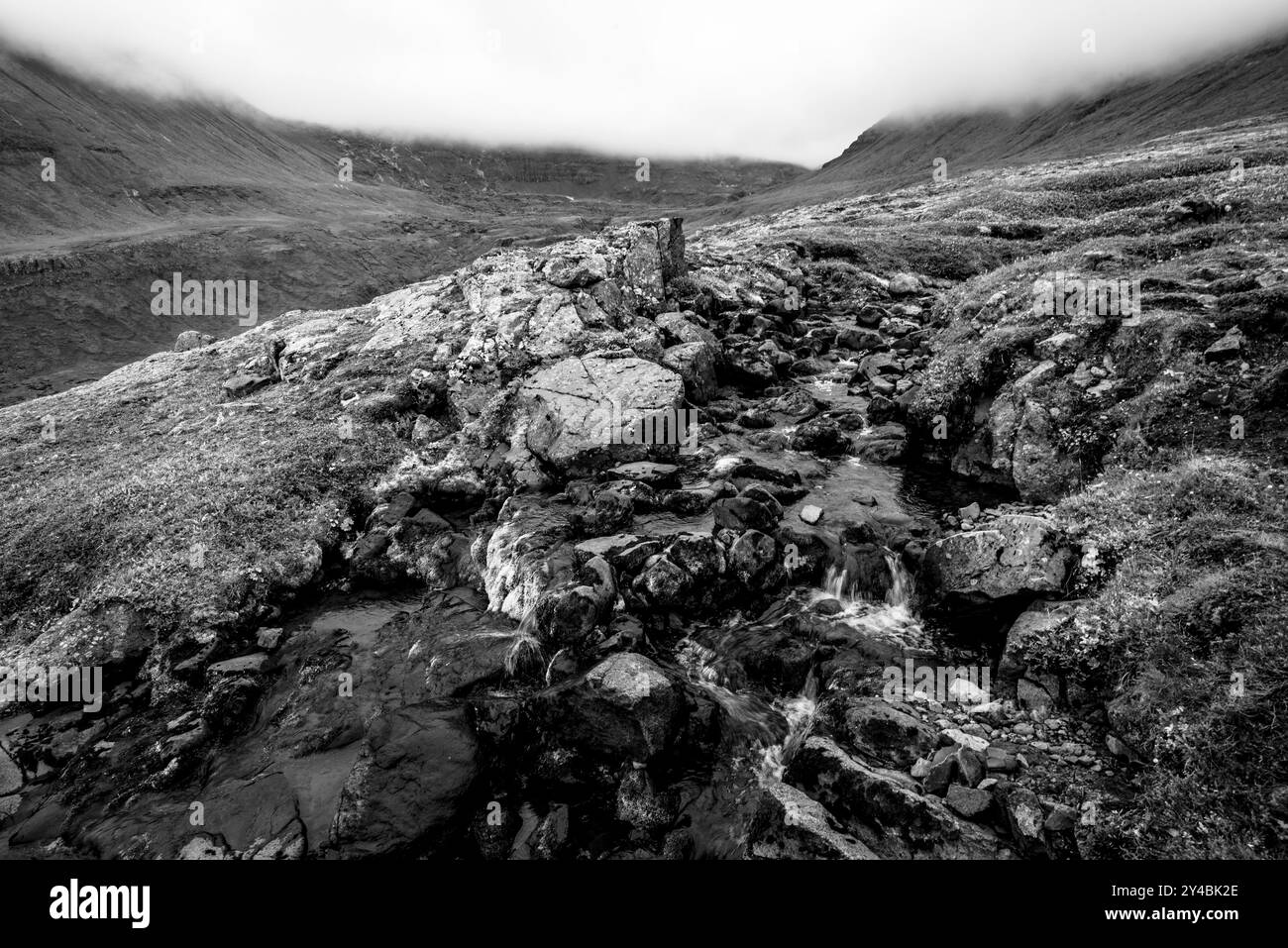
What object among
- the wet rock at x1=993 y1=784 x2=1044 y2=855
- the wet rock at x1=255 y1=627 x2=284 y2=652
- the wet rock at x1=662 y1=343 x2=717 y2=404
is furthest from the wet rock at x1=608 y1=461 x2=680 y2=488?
the wet rock at x1=993 y1=784 x2=1044 y2=855

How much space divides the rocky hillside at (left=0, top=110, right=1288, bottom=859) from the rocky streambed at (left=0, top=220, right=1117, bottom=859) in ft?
0.30

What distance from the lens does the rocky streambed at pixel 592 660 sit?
11805 mm

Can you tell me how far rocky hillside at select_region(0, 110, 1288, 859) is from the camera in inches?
432

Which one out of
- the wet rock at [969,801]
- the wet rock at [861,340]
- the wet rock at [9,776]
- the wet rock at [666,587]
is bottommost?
the wet rock at [9,776]

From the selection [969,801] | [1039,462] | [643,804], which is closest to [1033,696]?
[969,801]

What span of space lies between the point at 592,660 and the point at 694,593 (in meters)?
3.49

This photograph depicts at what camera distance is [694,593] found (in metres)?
17.1

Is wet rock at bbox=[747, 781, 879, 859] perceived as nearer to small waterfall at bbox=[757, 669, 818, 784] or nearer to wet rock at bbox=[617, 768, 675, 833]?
small waterfall at bbox=[757, 669, 818, 784]

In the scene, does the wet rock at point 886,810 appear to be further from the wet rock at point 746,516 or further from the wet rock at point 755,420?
the wet rock at point 755,420

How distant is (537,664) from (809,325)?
30.5 metres

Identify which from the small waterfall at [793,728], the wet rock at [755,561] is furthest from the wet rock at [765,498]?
the small waterfall at [793,728]

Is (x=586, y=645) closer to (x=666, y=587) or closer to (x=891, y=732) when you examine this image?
(x=666, y=587)

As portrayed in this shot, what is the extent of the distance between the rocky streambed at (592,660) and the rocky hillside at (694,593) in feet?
0.30
